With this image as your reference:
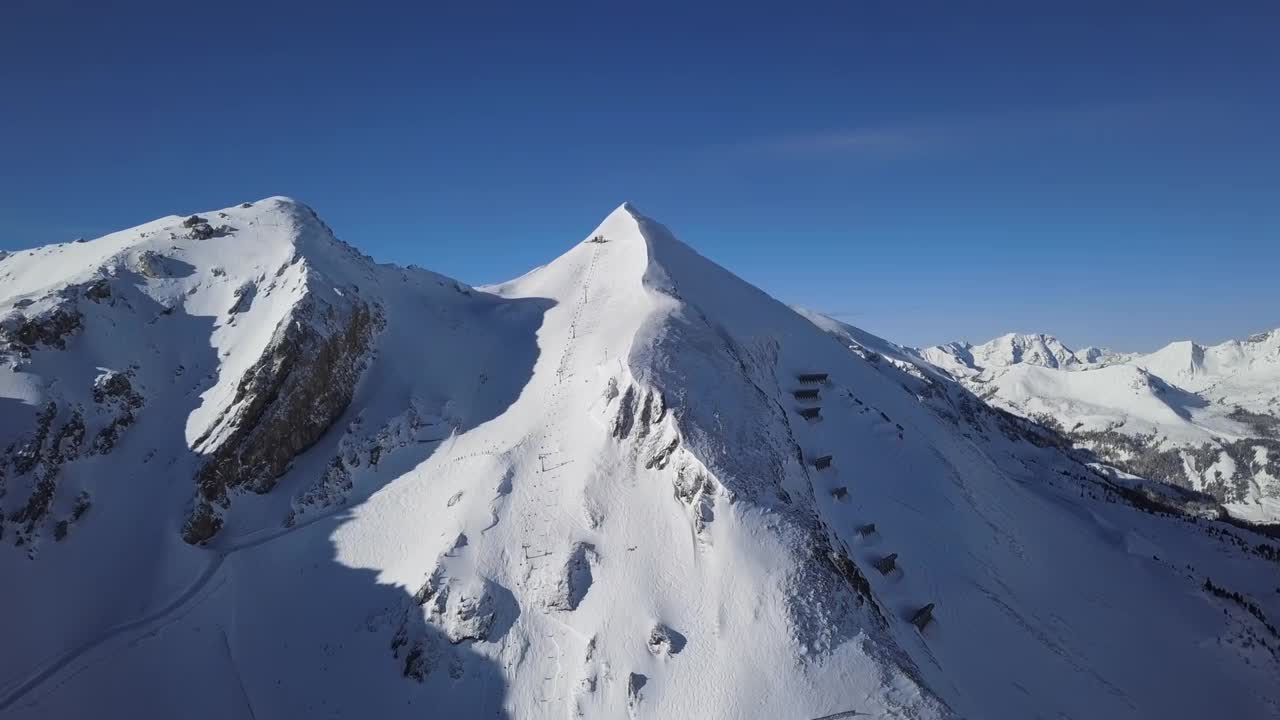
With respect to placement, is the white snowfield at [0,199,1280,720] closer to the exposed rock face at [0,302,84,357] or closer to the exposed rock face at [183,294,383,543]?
the exposed rock face at [0,302,84,357]

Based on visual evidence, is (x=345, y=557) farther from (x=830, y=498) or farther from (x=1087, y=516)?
(x=1087, y=516)

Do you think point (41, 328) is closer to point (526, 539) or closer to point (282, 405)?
point (282, 405)

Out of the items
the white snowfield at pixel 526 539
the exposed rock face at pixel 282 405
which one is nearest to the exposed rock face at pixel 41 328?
the white snowfield at pixel 526 539

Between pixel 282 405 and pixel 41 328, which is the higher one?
pixel 41 328

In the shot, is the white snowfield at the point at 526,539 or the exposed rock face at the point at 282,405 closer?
the white snowfield at the point at 526,539

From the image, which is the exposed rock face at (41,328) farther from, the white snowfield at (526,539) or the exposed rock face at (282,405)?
the exposed rock face at (282,405)

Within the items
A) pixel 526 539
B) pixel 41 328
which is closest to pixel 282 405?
pixel 41 328
